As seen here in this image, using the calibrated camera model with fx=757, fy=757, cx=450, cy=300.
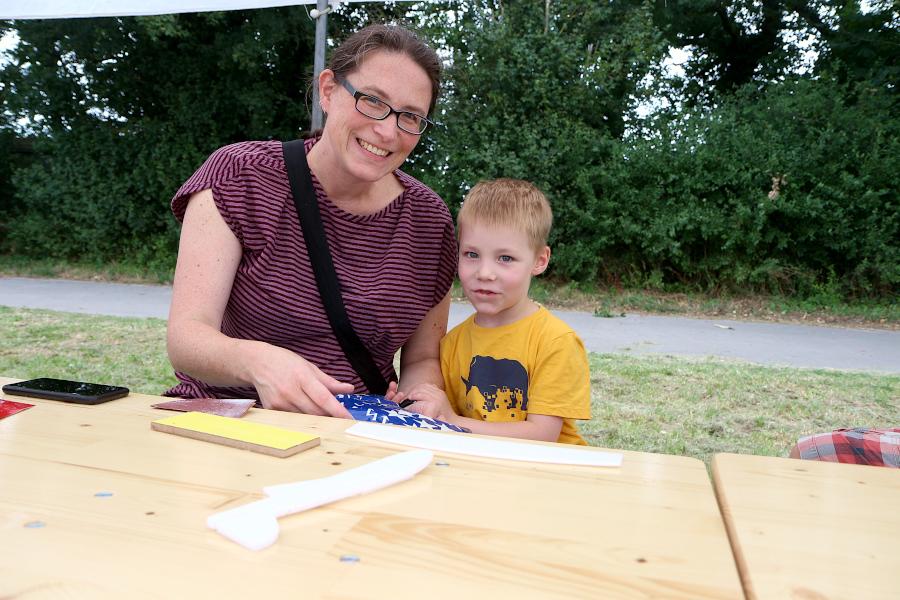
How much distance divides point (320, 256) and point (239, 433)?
0.81m

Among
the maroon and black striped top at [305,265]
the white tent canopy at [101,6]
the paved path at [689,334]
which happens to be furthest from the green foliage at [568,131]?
the maroon and black striped top at [305,265]

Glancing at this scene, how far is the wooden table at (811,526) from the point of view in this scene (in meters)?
0.71

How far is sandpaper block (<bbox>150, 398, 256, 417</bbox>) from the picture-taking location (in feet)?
4.02

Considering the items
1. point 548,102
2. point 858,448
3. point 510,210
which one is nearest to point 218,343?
point 510,210

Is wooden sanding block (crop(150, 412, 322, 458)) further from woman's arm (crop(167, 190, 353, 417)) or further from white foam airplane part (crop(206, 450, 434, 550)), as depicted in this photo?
woman's arm (crop(167, 190, 353, 417))

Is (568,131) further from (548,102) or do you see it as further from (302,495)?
(302,495)

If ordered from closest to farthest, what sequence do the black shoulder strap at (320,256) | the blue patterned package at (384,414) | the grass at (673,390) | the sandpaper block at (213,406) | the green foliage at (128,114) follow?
the sandpaper block at (213,406) → the blue patterned package at (384,414) → the black shoulder strap at (320,256) → the grass at (673,390) → the green foliage at (128,114)

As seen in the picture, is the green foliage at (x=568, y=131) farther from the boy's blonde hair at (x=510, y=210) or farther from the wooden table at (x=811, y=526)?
the wooden table at (x=811, y=526)

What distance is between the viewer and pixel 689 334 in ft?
22.4

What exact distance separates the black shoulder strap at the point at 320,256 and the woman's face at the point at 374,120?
0.10m

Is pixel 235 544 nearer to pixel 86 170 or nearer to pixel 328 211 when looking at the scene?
pixel 328 211

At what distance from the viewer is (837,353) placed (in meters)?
6.07

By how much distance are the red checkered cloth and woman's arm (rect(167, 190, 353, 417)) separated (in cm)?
106

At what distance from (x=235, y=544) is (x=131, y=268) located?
10.7m
